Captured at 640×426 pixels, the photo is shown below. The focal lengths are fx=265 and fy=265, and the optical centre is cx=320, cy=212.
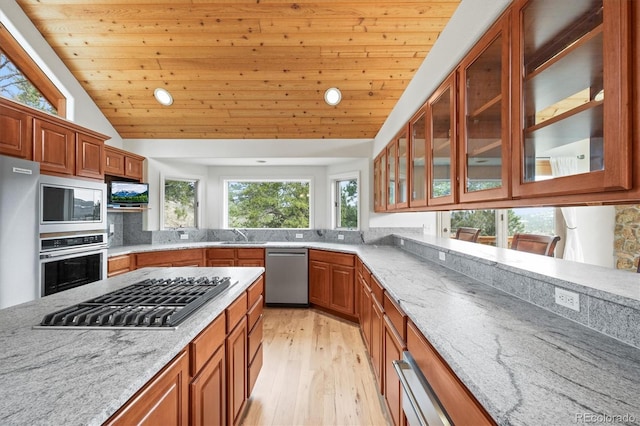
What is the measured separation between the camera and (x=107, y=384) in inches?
25.2

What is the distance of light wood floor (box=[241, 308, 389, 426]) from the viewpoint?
1.78 metres

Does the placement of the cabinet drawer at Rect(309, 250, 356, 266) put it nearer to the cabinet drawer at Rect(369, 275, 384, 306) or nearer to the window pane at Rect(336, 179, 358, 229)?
the window pane at Rect(336, 179, 358, 229)

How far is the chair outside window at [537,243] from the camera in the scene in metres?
2.07

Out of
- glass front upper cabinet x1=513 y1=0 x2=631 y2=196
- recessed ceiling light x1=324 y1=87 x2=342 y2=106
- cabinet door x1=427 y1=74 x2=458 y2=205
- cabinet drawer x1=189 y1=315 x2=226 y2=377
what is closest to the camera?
glass front upper cabinet x1=513 y1=0 x2=631 y2=196

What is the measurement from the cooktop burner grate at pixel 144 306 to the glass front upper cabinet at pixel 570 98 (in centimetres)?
140

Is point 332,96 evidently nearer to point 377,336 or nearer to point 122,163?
point 377,336

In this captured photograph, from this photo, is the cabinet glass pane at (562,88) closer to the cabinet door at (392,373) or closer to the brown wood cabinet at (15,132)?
the cabinet door at (392,373)

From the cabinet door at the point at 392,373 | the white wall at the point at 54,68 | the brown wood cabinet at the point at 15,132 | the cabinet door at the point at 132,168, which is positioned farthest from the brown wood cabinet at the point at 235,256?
the cabinet door at the point at 392,373

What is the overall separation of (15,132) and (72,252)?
40.5 inches

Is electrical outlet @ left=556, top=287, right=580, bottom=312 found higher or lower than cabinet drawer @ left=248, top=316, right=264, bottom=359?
higher

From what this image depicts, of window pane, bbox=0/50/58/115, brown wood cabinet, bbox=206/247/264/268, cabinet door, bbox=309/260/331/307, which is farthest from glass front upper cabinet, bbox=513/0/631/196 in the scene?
window pane, bbox=0/50/58/115

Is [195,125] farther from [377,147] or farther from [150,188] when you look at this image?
[377,147]

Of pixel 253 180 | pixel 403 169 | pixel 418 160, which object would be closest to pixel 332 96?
pixel 403 169

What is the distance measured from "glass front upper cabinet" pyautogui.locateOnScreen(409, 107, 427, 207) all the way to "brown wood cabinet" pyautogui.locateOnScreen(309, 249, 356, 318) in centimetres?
140
